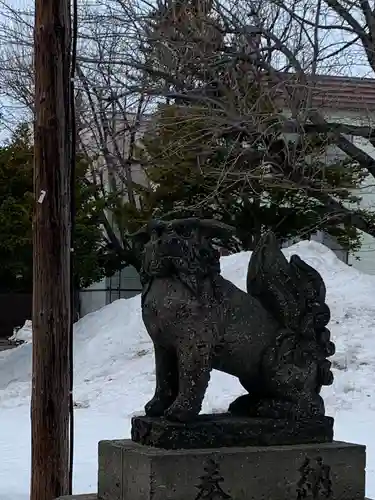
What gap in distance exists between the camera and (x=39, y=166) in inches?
207

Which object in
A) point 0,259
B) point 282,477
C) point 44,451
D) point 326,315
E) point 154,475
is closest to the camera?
point 154,475

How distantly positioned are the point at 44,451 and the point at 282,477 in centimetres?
193

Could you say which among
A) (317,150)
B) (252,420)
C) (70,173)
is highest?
(317,150)

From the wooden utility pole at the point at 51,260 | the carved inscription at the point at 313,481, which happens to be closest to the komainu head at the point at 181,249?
the carved inscription at the point at 313,481

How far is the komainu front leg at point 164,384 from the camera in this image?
381 cm

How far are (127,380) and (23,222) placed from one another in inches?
159

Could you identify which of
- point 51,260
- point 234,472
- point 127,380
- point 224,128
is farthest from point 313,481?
point 224,128

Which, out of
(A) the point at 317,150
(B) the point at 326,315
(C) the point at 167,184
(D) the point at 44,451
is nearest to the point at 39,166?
(D) the point at 44,451

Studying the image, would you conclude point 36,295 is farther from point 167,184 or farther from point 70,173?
point 167,184

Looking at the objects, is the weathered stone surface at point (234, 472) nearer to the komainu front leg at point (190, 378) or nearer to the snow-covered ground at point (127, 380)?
the komainu front leg at point (190, 378)

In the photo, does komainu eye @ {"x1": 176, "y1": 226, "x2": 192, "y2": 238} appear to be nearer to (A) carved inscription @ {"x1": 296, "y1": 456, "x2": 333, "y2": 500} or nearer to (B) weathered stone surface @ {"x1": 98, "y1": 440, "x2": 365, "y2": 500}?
(B) weathered stone surface @ {"x1": 98, "y1": 440, "x2": 365, "y2": 500}

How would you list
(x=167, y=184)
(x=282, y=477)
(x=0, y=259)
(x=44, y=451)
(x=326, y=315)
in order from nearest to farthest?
(x=282, y=477) < (x=326, y=315) < (x=44, y=451) < (x=0, y=259) < (x=167, y=184)

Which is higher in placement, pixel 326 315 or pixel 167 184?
pixel 167 184

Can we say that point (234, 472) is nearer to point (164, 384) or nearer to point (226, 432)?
point (226, 432)
